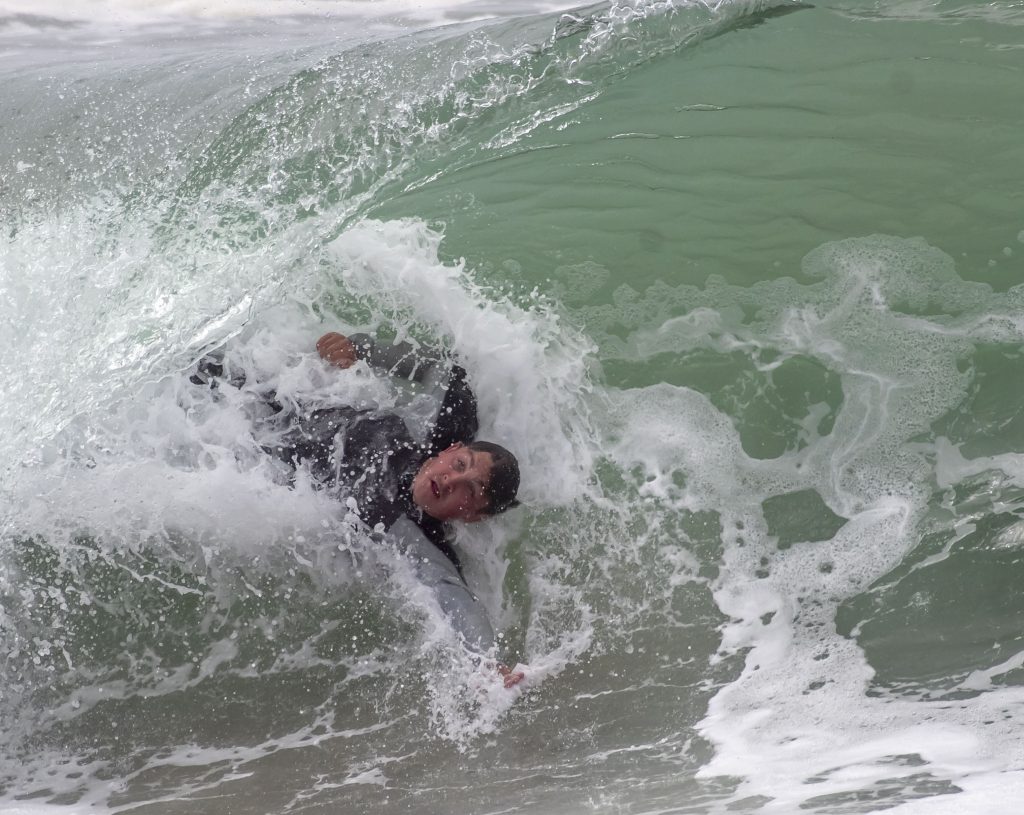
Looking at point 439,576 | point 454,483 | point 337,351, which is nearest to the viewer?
point 454,483

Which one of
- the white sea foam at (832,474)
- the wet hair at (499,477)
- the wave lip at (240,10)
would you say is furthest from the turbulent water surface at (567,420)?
the wave lip at (240,10)

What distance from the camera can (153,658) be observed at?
2.33 metres

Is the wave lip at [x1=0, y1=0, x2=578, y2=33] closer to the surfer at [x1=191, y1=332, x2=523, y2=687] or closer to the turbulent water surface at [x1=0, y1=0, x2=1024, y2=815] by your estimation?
the turbulent water surface at [x1=0, y1=0, x2=1024, y2=815]

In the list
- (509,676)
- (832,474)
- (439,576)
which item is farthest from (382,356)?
Result: (832,474)

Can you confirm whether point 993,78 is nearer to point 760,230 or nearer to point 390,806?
point 760,230

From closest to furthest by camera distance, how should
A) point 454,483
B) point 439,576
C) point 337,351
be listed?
point 454,483
point 439,576
point 337,351

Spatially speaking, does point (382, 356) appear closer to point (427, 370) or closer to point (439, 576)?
point (427, 370)

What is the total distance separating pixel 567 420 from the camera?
2504 millimetres

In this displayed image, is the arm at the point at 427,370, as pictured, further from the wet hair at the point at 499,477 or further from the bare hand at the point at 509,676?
the bare hand at the point at 509,676

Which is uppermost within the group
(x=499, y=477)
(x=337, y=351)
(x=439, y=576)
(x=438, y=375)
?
(x=337, y=351)

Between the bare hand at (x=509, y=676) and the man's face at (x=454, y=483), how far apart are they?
1.36 feet

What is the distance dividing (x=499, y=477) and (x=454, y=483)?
126mm

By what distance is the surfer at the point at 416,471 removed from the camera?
216 cm

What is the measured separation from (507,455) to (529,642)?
0.56 meters
